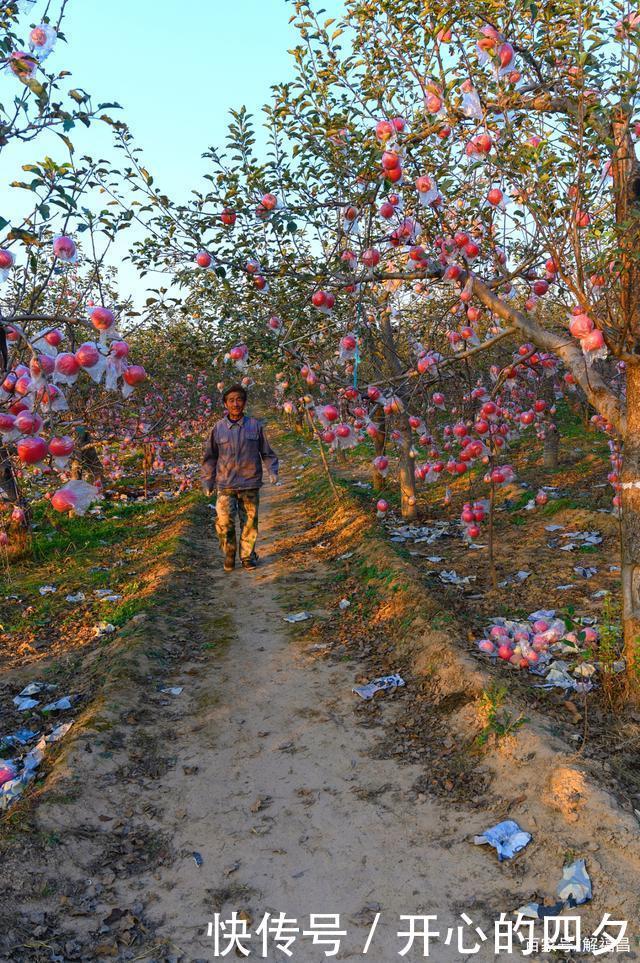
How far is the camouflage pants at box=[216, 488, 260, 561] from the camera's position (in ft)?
23.9

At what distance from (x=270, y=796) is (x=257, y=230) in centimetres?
411

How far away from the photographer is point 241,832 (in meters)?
3.17

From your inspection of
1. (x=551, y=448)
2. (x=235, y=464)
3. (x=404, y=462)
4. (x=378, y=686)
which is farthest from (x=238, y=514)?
(x=551, y=448)

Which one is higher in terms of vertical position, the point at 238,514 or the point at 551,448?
the point at 551,448

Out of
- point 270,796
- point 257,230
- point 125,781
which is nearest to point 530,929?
point 270,796

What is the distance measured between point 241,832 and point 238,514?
4.55 m

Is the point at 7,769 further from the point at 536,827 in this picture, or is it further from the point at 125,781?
the point at 536,827

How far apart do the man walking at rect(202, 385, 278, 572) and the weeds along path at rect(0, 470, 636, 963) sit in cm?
258

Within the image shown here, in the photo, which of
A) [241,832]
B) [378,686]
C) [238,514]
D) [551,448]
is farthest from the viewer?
[551,448]

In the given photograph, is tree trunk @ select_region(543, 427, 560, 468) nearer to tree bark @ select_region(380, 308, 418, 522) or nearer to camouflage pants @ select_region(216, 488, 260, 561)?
tree bark @ select_region(380, 308, 418, 522)

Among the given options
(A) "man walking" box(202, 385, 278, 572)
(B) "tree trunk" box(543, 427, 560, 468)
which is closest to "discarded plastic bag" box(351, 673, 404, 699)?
(A) "man walking" box(202, 385, 278, 572)

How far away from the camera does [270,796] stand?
343 centimetres

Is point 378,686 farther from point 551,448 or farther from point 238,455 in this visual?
point 551,448

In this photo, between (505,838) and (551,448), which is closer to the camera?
(505,838)
